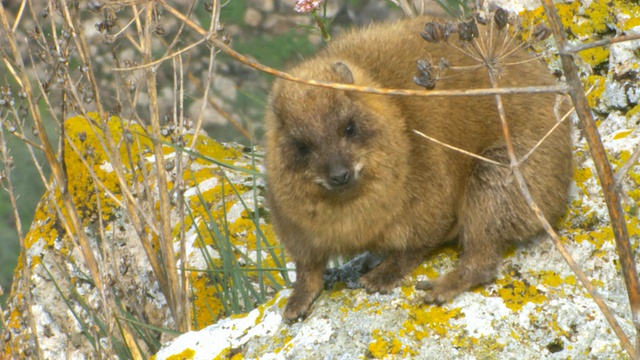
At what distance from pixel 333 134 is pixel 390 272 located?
621 mm

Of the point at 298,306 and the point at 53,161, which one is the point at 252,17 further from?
the point at 298,306

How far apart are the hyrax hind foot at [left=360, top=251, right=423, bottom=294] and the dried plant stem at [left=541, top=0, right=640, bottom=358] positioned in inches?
47.9

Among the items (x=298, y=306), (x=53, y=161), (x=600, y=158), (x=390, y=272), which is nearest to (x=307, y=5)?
(x=53, y=161)

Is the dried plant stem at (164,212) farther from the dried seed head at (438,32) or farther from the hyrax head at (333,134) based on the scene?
the dried seed head at (438,32)

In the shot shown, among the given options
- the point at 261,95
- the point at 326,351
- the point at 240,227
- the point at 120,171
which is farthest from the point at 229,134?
the point at 326,351

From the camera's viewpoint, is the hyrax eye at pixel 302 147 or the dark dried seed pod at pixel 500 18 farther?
the hyrax eye at pixel 302 147

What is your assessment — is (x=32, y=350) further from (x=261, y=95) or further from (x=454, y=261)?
(x=261, y=95)

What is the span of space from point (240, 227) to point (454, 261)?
1991mm

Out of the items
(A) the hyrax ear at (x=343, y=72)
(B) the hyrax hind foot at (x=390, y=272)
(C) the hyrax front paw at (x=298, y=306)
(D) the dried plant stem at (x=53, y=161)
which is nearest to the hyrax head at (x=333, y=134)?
(A) the hyrax ear at (x=343, y=72)

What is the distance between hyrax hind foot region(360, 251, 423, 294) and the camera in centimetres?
385

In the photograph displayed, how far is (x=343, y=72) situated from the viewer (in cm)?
397

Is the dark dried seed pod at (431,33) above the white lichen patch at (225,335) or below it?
above

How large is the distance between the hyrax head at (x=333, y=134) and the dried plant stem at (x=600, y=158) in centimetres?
120

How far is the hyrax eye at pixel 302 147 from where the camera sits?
3869 millimetres
